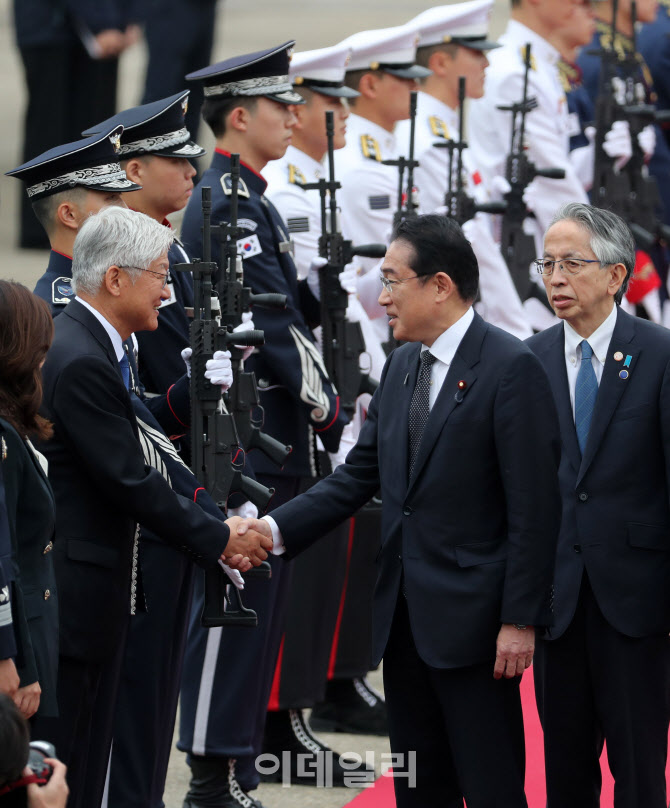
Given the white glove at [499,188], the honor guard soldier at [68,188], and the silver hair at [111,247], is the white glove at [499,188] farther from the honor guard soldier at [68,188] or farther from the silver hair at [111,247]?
the silver hair at [111,247]

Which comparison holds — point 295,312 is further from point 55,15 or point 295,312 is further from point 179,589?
point 55,15

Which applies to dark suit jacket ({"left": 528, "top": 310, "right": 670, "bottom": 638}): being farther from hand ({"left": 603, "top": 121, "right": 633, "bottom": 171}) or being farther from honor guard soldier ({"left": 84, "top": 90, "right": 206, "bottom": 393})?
hand ({"left": 603, "top": 121, "right": 633, "bottom": 171})

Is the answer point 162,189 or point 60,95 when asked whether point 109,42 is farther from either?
point 162,189

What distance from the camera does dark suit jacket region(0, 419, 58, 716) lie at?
3.03 metres

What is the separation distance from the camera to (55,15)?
23.8 feet

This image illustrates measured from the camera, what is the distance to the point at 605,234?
149 inches

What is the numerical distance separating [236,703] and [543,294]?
2858 millimetres

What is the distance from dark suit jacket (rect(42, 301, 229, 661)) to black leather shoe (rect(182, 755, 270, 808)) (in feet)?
3.21

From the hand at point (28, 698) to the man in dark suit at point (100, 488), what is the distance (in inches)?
10.9

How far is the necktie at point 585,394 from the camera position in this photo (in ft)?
12.1

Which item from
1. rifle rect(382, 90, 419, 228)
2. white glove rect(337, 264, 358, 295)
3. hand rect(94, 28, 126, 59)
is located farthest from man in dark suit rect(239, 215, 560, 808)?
hand rect(94, 28, 126, 59)

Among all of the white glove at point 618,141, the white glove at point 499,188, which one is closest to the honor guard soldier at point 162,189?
the white glove at point 499,188

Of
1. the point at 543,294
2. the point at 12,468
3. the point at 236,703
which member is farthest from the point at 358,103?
the point at 12,468

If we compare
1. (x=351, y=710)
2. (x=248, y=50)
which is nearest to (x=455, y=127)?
(x=351, y=710)
